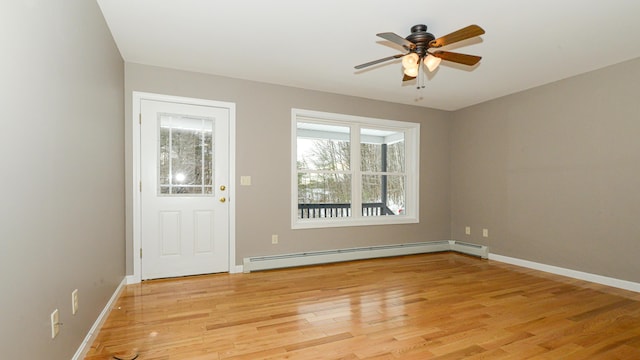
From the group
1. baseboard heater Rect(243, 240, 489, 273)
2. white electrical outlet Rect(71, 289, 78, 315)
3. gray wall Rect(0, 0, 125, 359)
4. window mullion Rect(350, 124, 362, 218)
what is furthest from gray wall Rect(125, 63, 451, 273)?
white electrical outlet Rect(71, 289, 78, 315)

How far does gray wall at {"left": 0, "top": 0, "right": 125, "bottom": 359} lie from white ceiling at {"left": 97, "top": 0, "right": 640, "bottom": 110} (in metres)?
0.66

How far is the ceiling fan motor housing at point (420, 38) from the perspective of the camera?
8.21ft

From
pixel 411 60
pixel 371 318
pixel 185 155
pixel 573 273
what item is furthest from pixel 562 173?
pixel 185 155

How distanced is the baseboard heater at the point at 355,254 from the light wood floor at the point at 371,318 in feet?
0.68

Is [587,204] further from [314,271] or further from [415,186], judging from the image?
[314,271]

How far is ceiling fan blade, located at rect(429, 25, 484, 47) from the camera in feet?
7.09

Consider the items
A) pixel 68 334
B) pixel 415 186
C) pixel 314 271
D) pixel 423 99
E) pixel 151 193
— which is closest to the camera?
pixel 68 334

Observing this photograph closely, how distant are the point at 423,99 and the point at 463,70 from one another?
1267 millimetres

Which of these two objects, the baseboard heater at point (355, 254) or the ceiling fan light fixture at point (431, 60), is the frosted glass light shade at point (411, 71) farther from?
the baseboard heater at point (355, 254)

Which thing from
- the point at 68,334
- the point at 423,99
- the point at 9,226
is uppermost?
the point at 423,99

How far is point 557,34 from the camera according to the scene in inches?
113

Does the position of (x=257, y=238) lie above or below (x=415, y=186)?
below

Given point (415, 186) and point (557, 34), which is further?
point (415, 186)

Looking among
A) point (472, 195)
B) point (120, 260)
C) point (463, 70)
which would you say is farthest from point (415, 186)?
point (120, 260)
